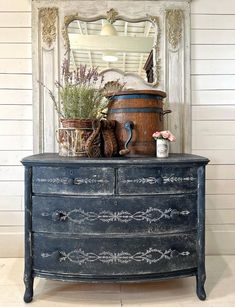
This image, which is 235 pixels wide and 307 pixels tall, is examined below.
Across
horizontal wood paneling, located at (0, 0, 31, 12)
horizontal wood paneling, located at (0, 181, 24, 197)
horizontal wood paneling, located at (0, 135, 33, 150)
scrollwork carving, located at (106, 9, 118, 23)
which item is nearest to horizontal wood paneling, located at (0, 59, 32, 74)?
horizontal wood paneling, located at (0, 0, 31, 12)

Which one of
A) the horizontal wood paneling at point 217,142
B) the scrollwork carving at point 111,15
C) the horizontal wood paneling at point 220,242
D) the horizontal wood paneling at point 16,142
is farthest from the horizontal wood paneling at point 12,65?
the horizontal wood paneling at point 220,242

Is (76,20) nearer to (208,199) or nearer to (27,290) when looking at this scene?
(208,199)

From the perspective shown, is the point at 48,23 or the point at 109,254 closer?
the point at 109,254

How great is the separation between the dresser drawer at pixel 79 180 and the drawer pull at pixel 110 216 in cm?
10

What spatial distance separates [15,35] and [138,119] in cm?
110

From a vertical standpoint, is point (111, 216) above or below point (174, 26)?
below

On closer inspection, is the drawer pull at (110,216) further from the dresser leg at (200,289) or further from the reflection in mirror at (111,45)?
the reflection in mirror at (111,45)

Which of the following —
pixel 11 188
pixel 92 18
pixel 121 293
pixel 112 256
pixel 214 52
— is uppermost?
pixel 92 18

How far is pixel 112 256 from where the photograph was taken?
5.05ft

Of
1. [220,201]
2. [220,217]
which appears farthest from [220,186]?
[220,217]

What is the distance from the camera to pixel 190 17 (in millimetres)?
2139

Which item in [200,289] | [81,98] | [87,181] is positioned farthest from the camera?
[81,98]

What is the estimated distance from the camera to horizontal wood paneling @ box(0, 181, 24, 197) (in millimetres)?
2189

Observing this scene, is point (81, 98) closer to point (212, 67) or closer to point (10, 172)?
point (10, 172)
